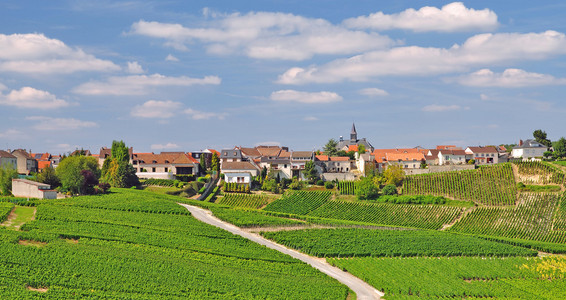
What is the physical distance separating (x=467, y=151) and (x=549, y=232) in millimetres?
47977

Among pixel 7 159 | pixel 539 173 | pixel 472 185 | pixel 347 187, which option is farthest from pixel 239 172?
pixel 539 173

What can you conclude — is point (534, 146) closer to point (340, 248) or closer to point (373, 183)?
point (373, 183)

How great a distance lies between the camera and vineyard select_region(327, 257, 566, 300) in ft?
143

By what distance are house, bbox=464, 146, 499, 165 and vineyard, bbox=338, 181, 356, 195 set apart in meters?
32.5

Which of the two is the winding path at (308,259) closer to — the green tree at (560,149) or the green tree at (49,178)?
the green tree at (49,178)

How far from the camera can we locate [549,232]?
6769cm

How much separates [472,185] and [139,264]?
178 ft

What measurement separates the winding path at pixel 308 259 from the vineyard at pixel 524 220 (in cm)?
2465

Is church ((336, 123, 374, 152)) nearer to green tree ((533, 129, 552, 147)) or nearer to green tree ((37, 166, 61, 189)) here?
green tree ((533, 129, 552, 147))


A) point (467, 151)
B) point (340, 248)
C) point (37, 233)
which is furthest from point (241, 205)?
point (467, 151)

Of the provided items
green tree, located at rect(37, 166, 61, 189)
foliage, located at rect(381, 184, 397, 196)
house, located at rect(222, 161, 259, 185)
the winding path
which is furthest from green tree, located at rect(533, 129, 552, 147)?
green tree, located at rect(37, 166, 61, 189)

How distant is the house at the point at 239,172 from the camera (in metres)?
91.6

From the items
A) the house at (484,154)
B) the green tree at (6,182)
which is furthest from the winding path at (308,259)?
the house at (484,154)

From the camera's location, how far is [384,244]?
2299 inches
